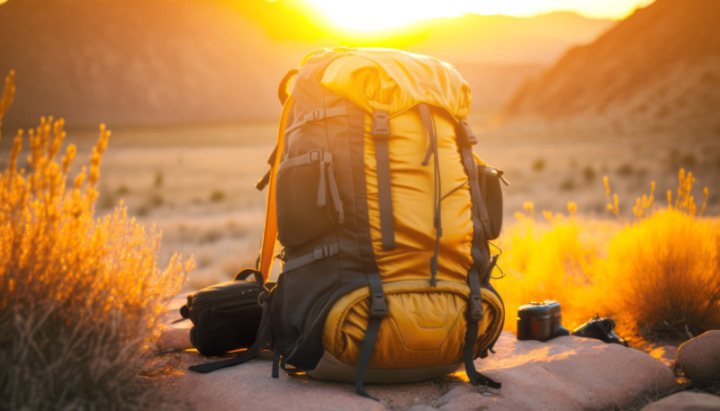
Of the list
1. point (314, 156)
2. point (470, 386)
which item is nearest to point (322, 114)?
point (314, 156)

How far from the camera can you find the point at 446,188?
271 cm

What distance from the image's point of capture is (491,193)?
295 centimetres

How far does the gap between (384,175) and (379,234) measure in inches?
11.4

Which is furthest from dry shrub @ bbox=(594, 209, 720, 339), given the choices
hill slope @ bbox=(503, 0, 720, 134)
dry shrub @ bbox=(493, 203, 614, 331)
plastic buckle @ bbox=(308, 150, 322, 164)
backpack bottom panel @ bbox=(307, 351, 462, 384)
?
hill slope @ bbox=(503, 0, 720, 134)

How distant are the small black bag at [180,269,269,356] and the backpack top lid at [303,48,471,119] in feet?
3.90

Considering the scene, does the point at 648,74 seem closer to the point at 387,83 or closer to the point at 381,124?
the point at 387,83

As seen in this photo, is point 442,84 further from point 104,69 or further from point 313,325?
point 104,69

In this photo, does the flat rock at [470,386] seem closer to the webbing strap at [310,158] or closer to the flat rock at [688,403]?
the flat rock at [688,403]

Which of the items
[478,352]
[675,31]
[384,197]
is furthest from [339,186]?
[675,31]

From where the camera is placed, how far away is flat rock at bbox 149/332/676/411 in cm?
239

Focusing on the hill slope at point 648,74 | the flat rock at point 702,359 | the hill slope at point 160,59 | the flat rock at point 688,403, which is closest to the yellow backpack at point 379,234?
the flat rock at point 688,403

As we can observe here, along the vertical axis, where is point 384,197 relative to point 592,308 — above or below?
above

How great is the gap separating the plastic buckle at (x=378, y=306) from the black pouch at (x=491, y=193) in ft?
2.66

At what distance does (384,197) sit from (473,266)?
2.03 feet
